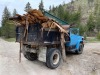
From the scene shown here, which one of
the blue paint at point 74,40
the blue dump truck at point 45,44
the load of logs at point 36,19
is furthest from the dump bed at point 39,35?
the blue paint at point 74,40

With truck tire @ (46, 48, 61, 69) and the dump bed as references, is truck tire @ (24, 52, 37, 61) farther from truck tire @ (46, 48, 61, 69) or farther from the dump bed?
truck tire @ (46, 48, 61, 69)

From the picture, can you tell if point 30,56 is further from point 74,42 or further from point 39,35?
point 74,42

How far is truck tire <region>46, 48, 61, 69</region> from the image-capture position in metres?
9.63

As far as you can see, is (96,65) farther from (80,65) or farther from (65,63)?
(65,63)

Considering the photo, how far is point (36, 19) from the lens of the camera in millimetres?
9414

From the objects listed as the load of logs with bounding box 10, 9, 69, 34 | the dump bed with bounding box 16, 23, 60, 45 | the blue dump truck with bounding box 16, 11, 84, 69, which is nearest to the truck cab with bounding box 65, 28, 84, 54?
the blue dump truck with bounding box 16, 11, 84, 69

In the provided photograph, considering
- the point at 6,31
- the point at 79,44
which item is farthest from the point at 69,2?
the point at 79,44

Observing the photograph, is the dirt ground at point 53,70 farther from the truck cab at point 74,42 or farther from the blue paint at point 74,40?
the blue paint at point 74,40

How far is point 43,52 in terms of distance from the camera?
9.72 m

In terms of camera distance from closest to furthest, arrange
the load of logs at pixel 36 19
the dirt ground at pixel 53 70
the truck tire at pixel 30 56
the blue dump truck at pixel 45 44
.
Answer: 1. the load of logs at pixel 36 19
2. the dirt ground at pixel 53 70
3. the blue dump truck at pixel 45 44
4. the truck tire at pixel 30 56

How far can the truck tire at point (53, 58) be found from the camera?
9.63 m

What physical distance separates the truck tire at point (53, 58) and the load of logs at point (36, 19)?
1.23 metres

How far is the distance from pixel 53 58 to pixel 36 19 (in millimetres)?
2435

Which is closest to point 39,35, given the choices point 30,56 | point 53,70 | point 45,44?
point 45,44
